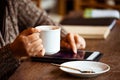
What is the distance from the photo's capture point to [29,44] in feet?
3.60

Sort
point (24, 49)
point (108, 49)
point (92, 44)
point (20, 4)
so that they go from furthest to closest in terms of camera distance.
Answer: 1. point (20, 4)
2. point (92, 44)
3. point (108, 49)
4. point (24, 49)

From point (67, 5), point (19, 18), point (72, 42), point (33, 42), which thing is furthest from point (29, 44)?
point (67, 5)

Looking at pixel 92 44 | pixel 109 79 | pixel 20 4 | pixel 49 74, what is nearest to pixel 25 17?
pixel 20 4

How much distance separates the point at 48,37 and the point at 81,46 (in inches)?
9.8

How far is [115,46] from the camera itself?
138cm

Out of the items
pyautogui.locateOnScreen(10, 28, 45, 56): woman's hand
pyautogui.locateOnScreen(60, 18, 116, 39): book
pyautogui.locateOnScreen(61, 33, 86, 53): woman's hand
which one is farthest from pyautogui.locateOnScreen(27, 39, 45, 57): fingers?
pyautogui.locateOnScreen(60, 18, 116, 39): book

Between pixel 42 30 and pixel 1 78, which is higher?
pixel 42 30

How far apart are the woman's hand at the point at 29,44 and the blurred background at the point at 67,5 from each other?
2.43 meters

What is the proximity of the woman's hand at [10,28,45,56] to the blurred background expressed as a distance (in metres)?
2.43

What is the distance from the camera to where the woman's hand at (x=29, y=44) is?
1.09 metres

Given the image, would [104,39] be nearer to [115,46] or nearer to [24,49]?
[115,46]

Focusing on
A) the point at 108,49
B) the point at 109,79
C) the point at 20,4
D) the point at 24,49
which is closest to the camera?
the point at 109,79

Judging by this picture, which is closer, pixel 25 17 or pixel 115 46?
pixel 115 46

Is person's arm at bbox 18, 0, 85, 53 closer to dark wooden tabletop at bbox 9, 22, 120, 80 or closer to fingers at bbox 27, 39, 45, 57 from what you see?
dark wooden tabletop at bbox 9, 22, 120, 80
